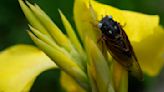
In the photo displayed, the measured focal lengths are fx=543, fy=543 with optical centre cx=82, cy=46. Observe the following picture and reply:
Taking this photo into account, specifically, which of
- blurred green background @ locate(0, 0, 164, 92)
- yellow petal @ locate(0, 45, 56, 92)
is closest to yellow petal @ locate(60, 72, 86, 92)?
yellow petal @ locate(0, 45, 56, 92)

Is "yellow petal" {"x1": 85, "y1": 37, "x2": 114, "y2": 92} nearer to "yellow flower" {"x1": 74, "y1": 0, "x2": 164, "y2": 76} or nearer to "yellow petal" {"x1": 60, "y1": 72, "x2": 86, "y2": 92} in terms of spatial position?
"yellow flower" {"x1": 74, "y1": 0, "x2": 164, "y2": 76}

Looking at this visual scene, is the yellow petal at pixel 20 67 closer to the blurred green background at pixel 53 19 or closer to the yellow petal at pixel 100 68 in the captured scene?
the yellow petal at pixel 100 68

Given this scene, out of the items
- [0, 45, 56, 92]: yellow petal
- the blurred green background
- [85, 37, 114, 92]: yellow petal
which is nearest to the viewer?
[85, 37, 114, 92]: yellow petal

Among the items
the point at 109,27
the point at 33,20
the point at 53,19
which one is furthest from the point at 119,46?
the point at 53,19

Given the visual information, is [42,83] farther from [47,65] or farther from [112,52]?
[112,52]

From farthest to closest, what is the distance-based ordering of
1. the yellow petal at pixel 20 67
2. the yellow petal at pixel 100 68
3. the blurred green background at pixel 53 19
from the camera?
the blurred green background at pixel 53 19
the yellow petal at pixel 20 67
the yellow petal at pixel 100 68

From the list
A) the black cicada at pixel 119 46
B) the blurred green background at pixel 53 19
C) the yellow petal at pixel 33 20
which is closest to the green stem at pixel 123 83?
the black cicada at pixel 119 46
